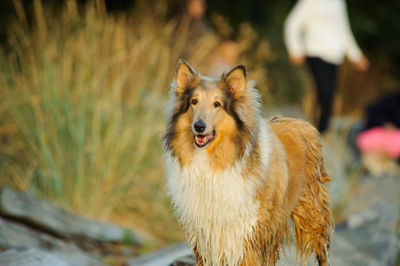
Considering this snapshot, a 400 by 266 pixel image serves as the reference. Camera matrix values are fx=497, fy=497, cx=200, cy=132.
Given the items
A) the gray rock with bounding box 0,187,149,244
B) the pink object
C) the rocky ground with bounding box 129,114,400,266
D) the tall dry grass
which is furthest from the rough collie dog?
the pink object

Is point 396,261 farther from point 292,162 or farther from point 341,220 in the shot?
point 292,162

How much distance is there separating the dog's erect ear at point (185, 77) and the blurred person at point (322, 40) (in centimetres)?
358

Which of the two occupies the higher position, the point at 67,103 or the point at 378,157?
the point at 67,103

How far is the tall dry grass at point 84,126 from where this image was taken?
505cm

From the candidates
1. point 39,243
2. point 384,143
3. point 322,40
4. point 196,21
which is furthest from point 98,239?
point 196,21

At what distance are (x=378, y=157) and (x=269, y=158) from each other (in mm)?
2692

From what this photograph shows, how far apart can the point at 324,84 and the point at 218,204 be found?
4.05m

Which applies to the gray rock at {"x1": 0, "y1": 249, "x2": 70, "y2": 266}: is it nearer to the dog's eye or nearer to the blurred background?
the blurred background

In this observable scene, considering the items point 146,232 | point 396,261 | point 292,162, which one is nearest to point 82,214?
point 146,232

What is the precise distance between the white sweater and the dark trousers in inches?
3.5

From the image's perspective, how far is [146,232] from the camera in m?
5.30

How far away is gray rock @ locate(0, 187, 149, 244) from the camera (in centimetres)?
442

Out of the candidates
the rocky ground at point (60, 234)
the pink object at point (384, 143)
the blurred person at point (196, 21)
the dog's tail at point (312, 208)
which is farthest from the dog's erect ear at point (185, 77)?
→ the blurred person at point (196, 21)

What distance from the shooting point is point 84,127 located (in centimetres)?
507
